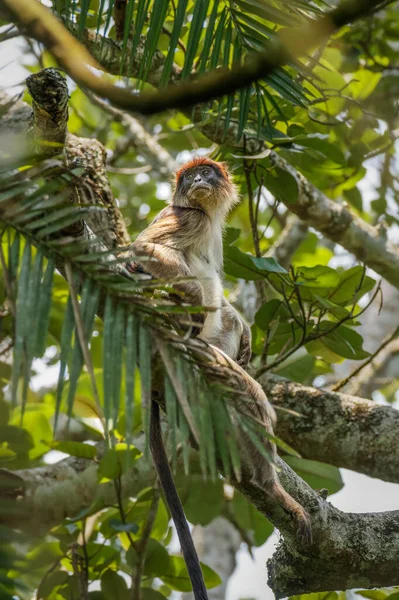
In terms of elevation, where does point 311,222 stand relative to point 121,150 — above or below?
below

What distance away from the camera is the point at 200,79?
1110 mm

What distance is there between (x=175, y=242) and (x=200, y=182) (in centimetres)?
59

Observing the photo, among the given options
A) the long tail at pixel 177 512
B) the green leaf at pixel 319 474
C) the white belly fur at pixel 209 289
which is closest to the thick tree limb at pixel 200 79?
the long tail at pixel 177 512

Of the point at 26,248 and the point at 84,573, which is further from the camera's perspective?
the point at 84,573

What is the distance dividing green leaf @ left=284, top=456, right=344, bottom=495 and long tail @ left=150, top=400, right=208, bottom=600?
4.28 feet

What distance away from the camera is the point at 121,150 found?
271 inches

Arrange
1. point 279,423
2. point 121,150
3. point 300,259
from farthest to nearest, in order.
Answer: point 121,150
point 300,259
point 279,423

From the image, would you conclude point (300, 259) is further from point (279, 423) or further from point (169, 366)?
point (169, 366)

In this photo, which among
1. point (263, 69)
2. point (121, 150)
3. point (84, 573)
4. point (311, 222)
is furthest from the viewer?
point (121, 150)

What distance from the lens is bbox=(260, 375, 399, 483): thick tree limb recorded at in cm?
384

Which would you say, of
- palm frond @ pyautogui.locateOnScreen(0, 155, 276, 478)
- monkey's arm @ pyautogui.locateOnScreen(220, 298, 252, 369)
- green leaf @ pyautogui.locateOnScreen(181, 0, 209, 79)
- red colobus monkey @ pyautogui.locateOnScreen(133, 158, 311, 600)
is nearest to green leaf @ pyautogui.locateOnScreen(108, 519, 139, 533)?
red colobus monkey @ pyautogui.locateOnScreen(133, 158, 311, 600)

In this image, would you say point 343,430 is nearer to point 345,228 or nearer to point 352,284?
point 352,284

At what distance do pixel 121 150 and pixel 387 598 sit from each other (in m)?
4.70

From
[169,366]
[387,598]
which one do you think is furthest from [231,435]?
[387,598]
